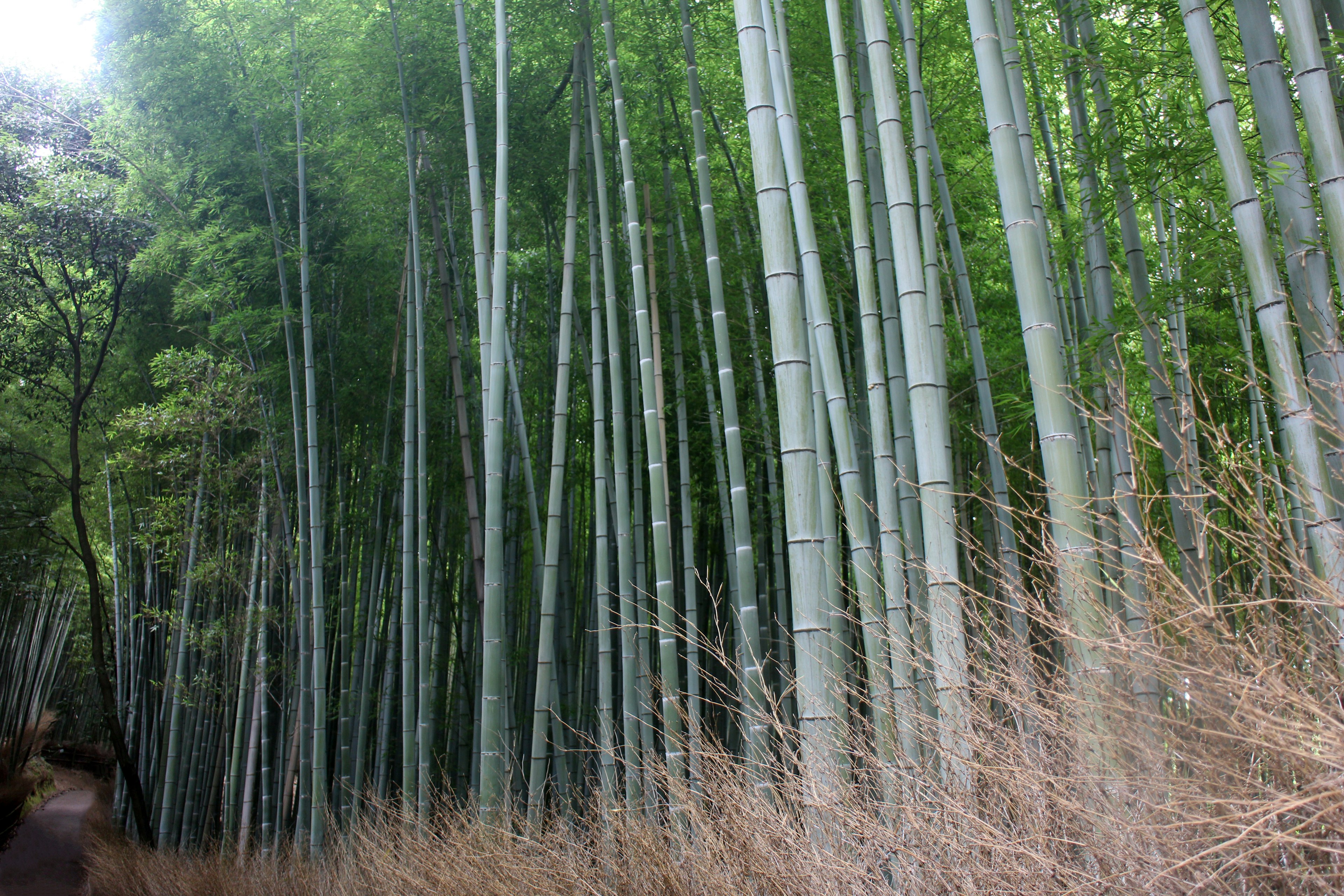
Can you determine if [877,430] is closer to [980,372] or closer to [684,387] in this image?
[980,372]

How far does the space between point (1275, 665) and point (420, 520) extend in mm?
4236

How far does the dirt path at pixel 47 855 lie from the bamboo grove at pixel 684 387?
3.94 feet

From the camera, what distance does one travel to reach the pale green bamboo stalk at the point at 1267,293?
176 cm

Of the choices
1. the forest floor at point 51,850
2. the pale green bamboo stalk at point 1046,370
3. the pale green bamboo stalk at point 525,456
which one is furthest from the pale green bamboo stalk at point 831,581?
the forest floor at point 51,850

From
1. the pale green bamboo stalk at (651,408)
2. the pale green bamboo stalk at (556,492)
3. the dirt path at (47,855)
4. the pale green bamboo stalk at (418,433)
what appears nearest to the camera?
the pale green bamboo stalk at (651,408)

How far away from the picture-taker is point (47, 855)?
748 cm

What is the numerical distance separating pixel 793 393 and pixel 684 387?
3.04 m

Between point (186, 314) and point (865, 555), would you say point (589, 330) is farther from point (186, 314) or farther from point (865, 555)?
point (865, 555)

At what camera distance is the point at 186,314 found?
6664 millimetres

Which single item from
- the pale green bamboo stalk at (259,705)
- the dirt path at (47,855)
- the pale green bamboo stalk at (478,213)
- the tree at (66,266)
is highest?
the tree at (66,266)

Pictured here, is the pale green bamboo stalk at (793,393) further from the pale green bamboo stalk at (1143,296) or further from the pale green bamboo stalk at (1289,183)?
the pale green bamboo stalk at (1289,183)

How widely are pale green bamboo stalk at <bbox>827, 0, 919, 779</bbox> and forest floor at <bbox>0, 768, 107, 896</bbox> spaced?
652 cm

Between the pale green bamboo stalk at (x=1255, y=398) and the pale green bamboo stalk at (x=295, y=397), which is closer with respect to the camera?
the pale green bamboo stalk at (x=1255, y=398)

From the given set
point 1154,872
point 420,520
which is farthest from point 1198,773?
point 420,520
